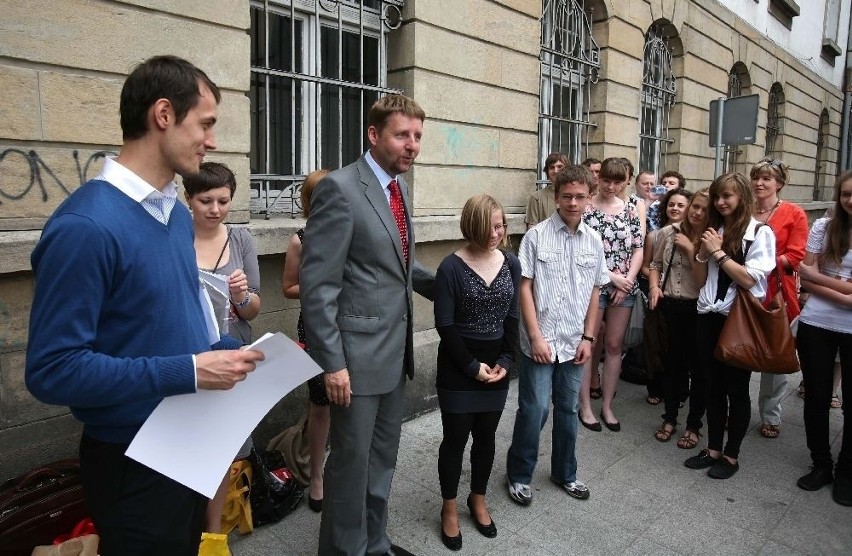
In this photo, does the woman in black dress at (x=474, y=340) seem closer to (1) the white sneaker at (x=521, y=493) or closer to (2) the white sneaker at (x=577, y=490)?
(1) the white sneaker at (x=521, y=493)

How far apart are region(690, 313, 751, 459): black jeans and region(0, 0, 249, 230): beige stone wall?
3.77 metres

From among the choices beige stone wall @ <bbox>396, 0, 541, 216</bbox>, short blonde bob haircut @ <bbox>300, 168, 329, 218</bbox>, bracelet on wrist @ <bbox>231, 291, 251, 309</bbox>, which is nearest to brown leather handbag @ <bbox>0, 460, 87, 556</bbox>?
bracelet on wrist @ <bbox>231, 291, 251, 309</bbox>

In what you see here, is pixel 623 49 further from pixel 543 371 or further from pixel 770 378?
pixel 543 371

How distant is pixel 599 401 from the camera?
537 cm

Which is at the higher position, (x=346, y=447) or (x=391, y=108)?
(x=391, y=108)

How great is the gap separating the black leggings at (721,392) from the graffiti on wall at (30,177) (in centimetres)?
401

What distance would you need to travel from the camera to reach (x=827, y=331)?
3834 millimetres

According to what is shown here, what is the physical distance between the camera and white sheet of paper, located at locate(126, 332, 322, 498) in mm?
1536

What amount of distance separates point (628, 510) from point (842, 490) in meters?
1.44

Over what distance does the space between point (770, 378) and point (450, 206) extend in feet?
9.94

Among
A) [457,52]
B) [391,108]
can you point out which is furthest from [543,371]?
[457,52]

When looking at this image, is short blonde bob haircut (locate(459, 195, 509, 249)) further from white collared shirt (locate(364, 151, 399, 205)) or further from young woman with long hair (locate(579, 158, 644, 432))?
young woman with long hair (locate(579, 158, 644, 432))

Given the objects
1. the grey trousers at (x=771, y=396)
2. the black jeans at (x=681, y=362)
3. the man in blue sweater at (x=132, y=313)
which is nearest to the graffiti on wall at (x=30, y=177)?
the man in blue sweater at (x=132, y=313)

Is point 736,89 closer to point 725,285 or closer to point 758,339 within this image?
point 725,285
